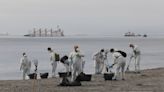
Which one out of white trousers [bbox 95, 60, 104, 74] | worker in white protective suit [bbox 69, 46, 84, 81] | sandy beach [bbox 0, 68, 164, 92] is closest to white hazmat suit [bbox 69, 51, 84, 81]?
worker in white protective suit [bbox 69, 46, 84, 81]

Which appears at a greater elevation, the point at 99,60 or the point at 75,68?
the point at 75,68

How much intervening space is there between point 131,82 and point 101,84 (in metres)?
1.83

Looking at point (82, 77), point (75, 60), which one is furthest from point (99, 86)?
point (82, 77)

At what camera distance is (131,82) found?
2786cm

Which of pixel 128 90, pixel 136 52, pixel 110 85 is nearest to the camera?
pixel 128 90

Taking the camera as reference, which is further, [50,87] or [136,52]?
[136,52]

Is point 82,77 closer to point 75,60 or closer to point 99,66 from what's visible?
point 75,60

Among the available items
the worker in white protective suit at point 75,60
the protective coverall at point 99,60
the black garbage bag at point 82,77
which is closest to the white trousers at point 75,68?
the worker in white protective suit at point 75,60

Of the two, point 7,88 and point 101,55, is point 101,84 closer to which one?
point 7,88

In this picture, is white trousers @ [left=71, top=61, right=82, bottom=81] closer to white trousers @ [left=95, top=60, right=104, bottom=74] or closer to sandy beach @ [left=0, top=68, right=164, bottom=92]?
sandy beach @ [left=0, top=68, right=164, bottom=92]

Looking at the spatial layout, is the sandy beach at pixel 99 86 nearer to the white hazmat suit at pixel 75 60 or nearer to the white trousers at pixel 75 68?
the white trousers at pixel 75 68

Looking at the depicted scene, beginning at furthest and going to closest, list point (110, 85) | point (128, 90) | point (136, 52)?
point (136, 52), point (110, 85), point (128, 90)

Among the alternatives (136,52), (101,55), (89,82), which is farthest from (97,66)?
(89,82)

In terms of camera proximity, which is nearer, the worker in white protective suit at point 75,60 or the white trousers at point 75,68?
the worker in white protective suit at point 75,60
